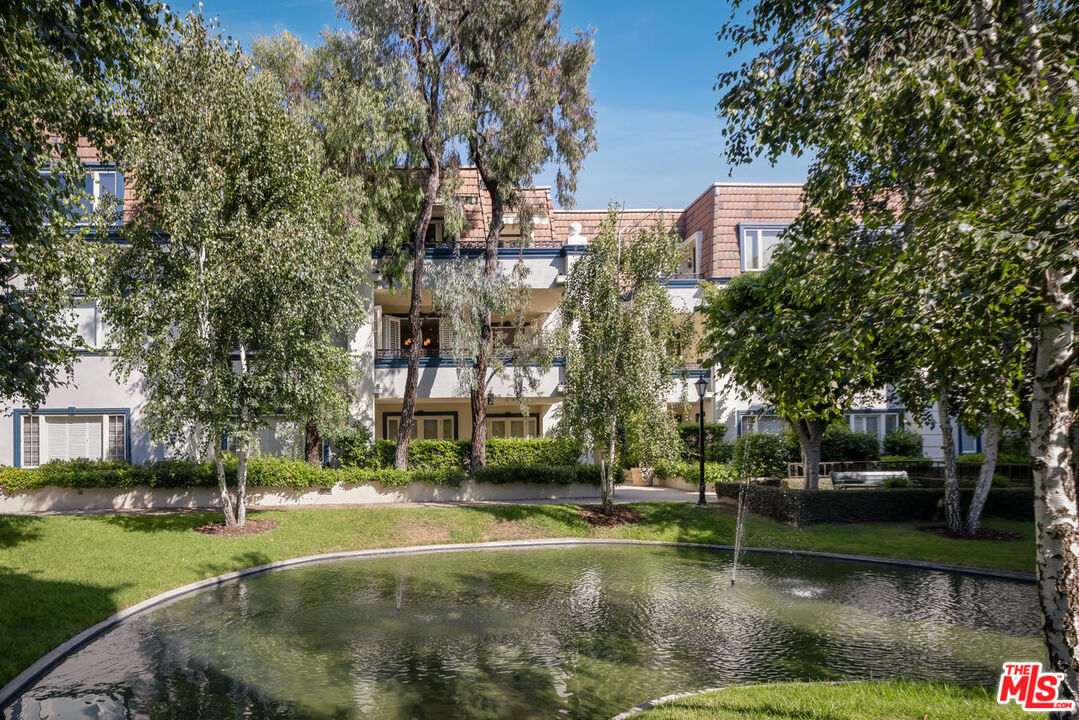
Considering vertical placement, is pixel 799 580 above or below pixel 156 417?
below

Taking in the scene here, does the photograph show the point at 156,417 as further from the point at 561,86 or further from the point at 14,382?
the point at 561,86

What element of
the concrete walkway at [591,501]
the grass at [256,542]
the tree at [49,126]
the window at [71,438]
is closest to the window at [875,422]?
the concrete walkway at [591,501]

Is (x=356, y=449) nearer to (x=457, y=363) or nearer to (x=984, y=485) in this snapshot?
(x=457, y=363)

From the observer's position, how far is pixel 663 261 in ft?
66.2

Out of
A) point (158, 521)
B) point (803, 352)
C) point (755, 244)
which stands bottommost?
point (158, 521)

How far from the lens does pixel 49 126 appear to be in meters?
12.6

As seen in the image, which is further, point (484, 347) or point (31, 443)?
point (484, 347)

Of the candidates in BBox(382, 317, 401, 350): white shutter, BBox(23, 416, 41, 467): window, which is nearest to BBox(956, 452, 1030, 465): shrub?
BBox(382, 317, 401, 350): white shutter

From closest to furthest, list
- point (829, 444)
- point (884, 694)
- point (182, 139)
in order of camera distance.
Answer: point (884, 694)
point (182, 139)
point (829, 444)

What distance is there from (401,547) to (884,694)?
43.7 feet

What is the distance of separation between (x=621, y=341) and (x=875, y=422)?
1783 centimetres

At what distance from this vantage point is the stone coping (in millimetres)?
9242

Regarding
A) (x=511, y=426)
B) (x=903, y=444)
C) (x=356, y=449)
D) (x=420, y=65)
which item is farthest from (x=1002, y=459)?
(x=420, y=65)

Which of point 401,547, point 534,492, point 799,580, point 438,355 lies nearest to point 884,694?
point 799,580
